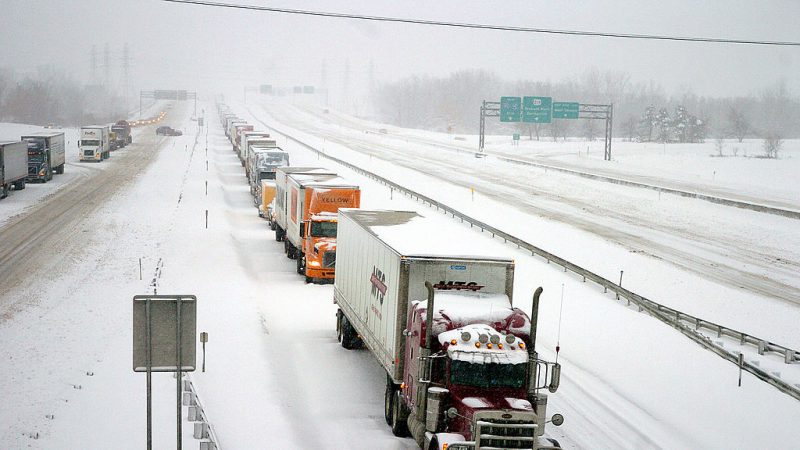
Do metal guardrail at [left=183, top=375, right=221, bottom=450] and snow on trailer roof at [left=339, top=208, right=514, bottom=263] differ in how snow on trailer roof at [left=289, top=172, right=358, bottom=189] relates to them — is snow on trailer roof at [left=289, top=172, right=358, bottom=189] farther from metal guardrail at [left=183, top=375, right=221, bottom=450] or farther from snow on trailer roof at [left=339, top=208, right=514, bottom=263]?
metal guardrail at [left=183, top=375, right=221, bottom=450]

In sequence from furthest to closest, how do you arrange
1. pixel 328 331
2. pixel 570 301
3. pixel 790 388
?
pixel 570 301
pixel 328 331
pixel 790 388

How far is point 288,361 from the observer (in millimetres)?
22172

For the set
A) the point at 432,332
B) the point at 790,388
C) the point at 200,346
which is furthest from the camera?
the point at 200,346

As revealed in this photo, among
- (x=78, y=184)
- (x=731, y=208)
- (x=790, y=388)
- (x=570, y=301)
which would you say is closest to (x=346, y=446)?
(x=790, y=388)

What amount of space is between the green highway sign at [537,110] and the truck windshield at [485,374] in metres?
83.7

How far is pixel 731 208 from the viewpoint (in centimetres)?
5547

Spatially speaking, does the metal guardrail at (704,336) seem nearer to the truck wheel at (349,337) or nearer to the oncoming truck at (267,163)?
the truck wheel at (349,337)

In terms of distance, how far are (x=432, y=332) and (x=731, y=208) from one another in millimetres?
45070

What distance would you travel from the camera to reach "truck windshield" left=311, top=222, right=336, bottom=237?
31.1m

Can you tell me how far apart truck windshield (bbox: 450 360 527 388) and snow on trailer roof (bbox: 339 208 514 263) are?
284 cm

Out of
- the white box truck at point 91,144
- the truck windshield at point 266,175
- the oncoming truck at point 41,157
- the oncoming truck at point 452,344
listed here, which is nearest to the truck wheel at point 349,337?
the oncoming truck at point 452,344

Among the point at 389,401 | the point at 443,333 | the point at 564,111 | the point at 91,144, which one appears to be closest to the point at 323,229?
the point at 389,401

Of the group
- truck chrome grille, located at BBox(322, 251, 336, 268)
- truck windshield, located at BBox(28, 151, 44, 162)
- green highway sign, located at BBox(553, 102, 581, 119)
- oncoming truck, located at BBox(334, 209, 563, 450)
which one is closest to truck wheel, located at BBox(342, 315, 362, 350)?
oncoming truck, located at BBox(334, 209, 563, 450)

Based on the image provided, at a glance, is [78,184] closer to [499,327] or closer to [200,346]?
[200,346]
